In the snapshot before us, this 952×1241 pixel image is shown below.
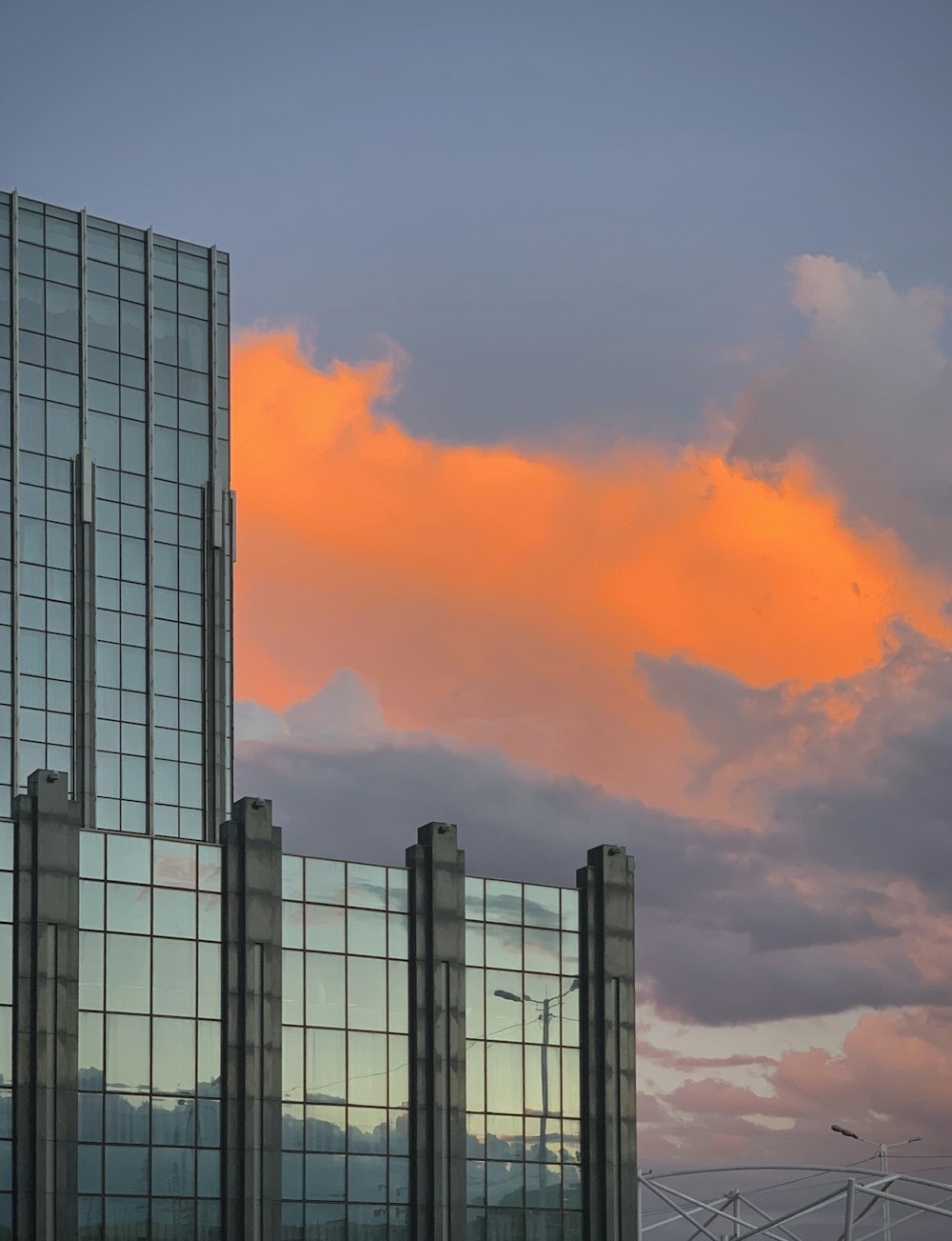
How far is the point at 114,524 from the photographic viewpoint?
131 m

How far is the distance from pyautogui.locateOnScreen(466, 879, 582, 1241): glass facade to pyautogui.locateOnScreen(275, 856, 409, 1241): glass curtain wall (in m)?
2.83

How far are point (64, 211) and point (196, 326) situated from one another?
10561 mm

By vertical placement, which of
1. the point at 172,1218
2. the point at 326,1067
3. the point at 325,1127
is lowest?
the point at 172,1218

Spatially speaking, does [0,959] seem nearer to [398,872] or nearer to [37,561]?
[398,872]

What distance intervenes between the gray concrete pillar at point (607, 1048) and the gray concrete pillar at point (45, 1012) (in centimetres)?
1987

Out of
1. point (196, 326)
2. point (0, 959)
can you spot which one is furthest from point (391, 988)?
point (196, 326)

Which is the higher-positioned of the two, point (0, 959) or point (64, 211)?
point (64, 211)

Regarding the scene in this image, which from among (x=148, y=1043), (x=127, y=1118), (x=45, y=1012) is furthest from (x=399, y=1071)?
(x=45, y=1012)

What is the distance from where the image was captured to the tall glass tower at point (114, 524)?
126 metres

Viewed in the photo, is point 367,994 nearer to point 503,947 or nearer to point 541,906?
point 503,947

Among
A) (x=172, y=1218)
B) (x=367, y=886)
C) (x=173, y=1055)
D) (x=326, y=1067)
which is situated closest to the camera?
(x=172, y=1218)

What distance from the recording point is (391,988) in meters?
79.1

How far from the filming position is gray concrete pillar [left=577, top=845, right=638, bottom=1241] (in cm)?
8112

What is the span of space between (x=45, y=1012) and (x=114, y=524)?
62121mm
